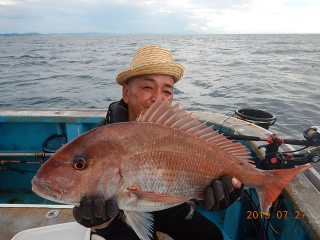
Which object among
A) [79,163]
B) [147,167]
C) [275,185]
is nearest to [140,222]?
[147,167]

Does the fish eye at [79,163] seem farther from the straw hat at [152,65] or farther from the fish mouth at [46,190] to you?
the straw hat at [152,65]

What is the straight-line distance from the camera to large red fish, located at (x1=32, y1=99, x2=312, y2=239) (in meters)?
1.38

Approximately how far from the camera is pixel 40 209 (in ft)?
8.18

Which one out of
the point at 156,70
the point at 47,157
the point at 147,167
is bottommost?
the point at 47,157

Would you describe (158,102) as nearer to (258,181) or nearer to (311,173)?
(258,181)

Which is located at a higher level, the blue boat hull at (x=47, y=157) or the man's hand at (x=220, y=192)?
the man's hand at (x=220, y=192)

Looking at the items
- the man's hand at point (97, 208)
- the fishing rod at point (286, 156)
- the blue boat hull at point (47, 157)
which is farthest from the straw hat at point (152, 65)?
the blue boat hull at point (47, 157)

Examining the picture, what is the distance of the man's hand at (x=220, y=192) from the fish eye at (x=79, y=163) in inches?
38.9

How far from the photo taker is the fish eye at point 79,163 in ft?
4.55

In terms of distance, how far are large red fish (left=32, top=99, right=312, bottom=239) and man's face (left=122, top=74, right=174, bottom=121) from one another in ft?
2.33

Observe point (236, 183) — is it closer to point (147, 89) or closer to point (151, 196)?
point (151, 196)

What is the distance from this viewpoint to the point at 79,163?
1390 mm

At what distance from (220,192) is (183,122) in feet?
2.04

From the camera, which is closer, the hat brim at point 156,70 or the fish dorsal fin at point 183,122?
the fish dorsal fin at point 183,122
